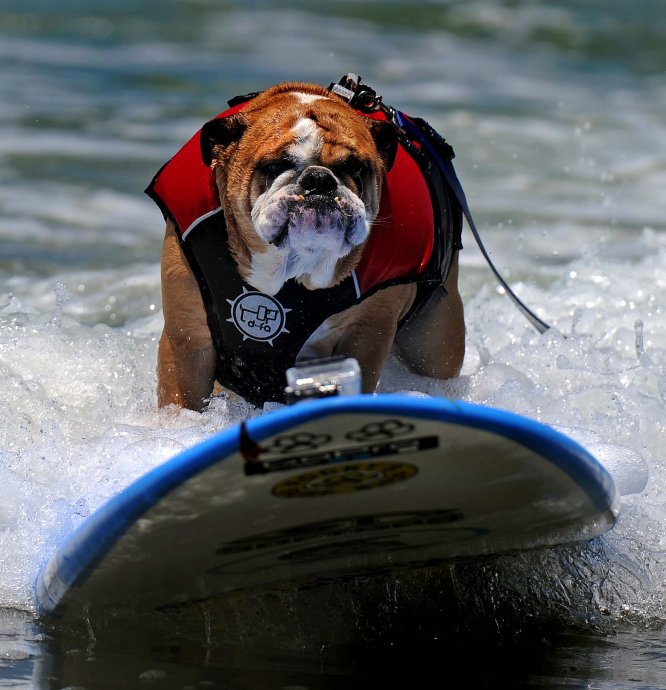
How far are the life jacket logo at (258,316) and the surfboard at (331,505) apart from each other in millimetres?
976

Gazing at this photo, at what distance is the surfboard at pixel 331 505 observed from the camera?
8.77 ft

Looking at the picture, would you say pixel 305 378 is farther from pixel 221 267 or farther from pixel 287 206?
pixel 221 267

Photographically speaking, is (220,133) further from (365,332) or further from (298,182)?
(365,332)

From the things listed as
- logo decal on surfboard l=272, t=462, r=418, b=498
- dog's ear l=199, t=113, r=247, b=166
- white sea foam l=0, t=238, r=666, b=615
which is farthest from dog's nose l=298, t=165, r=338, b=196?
logo decal on surfboard l=272, t=462, r=418, b=498

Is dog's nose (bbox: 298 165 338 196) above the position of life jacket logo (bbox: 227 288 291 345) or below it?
above

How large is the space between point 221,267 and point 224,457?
1.47m

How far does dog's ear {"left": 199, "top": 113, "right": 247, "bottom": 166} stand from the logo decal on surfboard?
56.1 inches

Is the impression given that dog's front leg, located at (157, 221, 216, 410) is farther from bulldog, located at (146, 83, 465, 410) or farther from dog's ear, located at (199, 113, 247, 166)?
dog's ear, located at (199, 113, 247, 166)

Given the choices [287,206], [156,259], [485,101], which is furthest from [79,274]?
[485,101]

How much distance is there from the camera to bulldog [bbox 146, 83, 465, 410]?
3812 millimetres

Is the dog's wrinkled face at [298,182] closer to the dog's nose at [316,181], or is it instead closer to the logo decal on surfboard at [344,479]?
the dog's nose at [316,181]

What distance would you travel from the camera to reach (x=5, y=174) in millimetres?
9062

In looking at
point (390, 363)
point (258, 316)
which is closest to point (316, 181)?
point (258, 316)

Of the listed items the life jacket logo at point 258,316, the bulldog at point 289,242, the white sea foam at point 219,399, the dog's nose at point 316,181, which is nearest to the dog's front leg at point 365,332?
the bulldog at point 289,242
